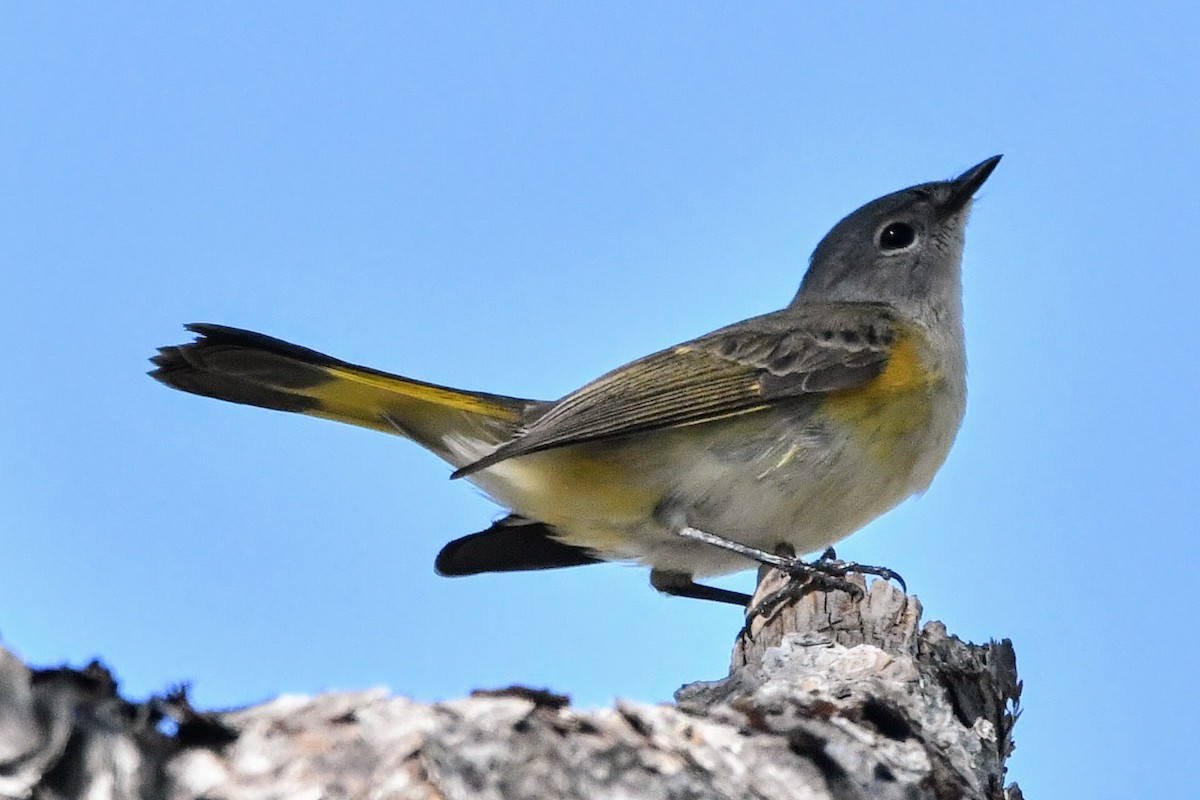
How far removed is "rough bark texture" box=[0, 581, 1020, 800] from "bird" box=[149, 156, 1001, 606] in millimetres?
1538

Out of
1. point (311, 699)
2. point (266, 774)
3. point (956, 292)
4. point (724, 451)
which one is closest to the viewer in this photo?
point (266, 774)

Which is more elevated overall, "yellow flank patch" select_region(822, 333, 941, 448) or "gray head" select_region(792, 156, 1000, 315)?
"gray head" select_region(792, 156, 1000, 315)

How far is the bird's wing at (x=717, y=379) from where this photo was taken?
17.9 feet

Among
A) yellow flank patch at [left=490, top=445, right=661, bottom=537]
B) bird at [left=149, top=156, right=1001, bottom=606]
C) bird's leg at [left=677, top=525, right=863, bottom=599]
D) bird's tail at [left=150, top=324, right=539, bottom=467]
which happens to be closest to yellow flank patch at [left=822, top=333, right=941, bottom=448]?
bird at [left=149, top=156, right=1001, bottom=606]

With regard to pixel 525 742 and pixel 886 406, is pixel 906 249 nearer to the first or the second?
pixel 886 406

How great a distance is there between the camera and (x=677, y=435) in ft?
18.2

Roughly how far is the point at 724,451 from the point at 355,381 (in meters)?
1.45

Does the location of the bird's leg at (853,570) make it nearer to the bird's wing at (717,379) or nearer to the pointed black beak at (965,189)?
the bird's wing at (717,379)

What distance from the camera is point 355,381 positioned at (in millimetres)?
5488

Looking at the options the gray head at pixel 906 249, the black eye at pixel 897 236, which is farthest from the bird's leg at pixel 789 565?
the black eye at pixel 897 236

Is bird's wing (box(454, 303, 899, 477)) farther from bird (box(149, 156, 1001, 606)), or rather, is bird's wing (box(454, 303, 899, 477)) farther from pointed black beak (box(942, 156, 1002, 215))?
pointed black beak (box(942, 156, 1002, 215))

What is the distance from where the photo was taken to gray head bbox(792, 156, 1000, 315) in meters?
6.82

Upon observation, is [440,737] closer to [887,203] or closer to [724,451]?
[724,451]

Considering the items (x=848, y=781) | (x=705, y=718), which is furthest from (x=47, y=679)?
(x=848, y=781)
